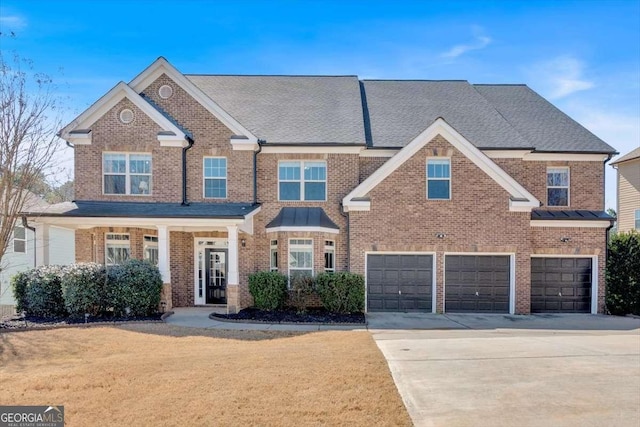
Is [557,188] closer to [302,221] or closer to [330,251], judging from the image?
[330,251]

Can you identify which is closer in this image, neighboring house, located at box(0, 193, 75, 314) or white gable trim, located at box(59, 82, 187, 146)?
white gable trim, located at box(59, 82, 187, 146)

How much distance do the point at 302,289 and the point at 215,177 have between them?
5.39 m

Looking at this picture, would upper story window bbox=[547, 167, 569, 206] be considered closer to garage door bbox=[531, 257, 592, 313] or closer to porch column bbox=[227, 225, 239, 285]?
garage door bbox=[531, 257, 592, 313]

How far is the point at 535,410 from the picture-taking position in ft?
17.9

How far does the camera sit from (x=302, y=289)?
13898 millimetres

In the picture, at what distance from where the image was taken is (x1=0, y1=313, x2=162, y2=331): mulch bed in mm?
11617

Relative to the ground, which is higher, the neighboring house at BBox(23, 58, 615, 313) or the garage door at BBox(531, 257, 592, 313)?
the neighboring house at BBox(23, 58, 615, 313)

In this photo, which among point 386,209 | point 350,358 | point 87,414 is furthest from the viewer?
point 386,209

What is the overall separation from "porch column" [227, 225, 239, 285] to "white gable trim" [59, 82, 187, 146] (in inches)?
158

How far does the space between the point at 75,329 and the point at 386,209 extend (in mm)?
10001

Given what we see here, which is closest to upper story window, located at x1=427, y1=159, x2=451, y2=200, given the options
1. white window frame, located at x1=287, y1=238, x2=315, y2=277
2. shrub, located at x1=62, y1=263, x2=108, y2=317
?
white window frame, located at x1=287, y1=238, x2=315, y2=277

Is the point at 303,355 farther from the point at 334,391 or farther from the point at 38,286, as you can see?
the point at 38,286

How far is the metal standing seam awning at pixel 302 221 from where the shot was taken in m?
14.8

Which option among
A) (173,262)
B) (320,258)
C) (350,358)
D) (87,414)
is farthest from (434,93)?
(87,414)
